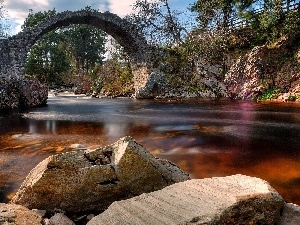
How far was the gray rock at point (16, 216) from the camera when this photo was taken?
2117mm

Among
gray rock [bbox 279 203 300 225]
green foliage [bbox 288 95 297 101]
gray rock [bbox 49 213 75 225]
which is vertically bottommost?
gray rock [bbox 49 213 75 225]

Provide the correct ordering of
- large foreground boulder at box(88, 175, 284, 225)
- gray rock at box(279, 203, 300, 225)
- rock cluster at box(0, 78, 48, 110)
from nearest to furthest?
large foreground boulder at box(88, 175, 284, 225) → gray rock at box(279, 203, 300, 225) → rock cluster at box(0, 78, 48, 110)

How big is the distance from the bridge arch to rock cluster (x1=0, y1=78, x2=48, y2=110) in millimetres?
1460

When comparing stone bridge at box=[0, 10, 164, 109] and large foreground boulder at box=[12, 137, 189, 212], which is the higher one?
stone bridge at box=[0, 10, 164, 109]

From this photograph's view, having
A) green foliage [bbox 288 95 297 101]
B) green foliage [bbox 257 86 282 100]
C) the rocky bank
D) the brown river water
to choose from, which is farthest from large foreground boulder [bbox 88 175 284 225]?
green foliage [bbox 257 86 282 100]

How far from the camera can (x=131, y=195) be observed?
2982 mm

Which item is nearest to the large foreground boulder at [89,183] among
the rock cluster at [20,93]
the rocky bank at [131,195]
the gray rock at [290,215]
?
the rocky bank at [131,195]

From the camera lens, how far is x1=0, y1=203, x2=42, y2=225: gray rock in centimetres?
212

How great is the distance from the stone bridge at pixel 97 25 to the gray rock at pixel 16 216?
1562 cm

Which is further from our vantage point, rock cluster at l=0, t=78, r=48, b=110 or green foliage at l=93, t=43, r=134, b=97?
green foliage at l=93, t=43, r=134, b=97

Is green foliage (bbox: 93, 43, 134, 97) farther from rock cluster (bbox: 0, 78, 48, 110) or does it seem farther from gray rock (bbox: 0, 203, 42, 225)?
gray rock (bbox: 0, 203, 42, 225)

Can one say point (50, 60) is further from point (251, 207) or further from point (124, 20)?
point (251, 207)

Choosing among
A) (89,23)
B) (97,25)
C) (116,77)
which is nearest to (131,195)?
(89,23)

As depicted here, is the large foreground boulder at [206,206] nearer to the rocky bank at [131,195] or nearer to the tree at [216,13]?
the rocky bank at [131,195]
